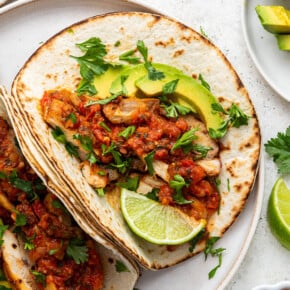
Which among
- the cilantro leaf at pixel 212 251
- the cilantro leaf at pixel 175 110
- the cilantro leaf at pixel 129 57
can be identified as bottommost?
the cilantro leaf at pixel 212 251

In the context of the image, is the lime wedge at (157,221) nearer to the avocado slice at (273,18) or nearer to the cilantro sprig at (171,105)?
the cilantro sprig at (171,105)

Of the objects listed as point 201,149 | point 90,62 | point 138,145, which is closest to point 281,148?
point 201,149

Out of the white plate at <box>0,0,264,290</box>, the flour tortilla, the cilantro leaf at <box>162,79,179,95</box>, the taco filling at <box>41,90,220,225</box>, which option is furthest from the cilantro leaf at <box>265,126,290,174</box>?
the cilantro leaf at <box>162,79,179,95</box>

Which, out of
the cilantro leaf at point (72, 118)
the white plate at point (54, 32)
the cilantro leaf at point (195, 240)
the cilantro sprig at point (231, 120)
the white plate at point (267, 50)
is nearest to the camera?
the cilantro leaf at point (72, 118)

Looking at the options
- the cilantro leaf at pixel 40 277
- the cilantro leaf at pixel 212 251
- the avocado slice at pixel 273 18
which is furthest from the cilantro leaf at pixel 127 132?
the avocado slice at pixel 273 18

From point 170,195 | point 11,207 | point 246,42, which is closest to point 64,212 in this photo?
point 11,207

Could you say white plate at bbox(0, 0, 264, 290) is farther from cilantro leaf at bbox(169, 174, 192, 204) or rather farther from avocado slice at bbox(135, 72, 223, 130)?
avocado slice at bbox(135, 72, 223, 130)
